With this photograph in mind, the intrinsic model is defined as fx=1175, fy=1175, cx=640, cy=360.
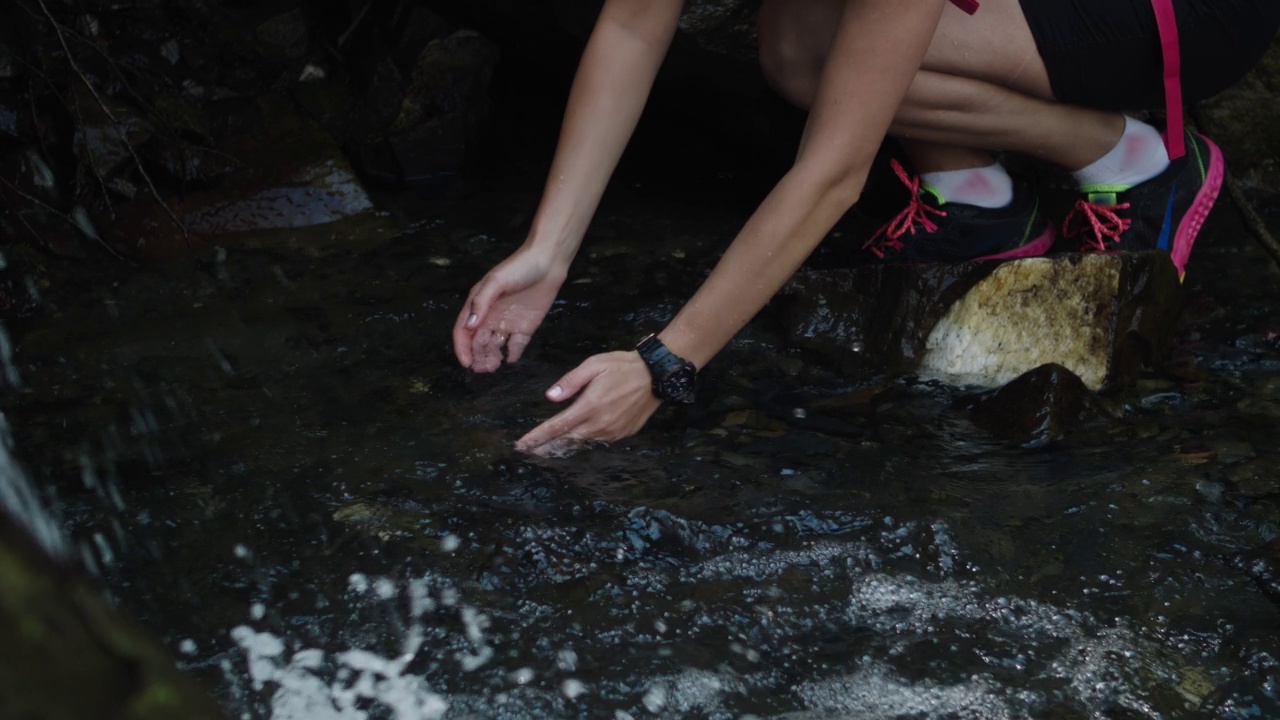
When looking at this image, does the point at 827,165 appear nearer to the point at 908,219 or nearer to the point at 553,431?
the point at 553,431

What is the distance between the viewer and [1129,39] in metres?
2.65

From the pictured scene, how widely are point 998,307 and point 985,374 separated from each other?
0.16 metres

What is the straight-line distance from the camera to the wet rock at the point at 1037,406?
2.41 metres

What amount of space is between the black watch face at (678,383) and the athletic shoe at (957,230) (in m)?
1.04

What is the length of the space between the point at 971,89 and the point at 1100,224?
507mm

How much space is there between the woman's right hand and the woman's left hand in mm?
315

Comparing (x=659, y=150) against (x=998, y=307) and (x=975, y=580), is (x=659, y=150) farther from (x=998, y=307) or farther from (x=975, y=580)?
(x=975, y=580)

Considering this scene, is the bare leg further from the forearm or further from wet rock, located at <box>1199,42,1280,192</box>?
wet rock, located at <box>1199,42,1280,192</box>

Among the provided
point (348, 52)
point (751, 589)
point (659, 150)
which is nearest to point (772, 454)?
point (751, 589)

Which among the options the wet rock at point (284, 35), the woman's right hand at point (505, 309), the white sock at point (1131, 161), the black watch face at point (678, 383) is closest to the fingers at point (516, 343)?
the woman's right hand at point (505, 309)

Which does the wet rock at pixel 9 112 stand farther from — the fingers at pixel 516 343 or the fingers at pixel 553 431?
the fingers at pixel 553 431

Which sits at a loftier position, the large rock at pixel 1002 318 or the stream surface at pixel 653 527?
the large rock at pixel 1002 318

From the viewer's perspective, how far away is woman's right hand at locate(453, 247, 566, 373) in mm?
2365

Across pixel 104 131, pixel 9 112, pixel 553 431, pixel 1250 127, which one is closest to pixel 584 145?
pixel 553 431
